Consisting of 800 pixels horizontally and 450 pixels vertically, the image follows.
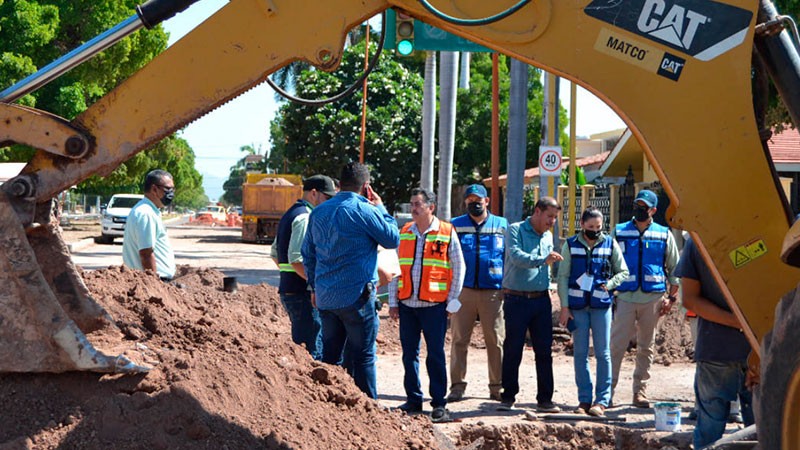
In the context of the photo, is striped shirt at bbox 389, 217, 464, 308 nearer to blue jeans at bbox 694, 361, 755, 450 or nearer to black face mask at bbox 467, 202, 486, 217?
black face mask at bbox 467, 202, 486, 217

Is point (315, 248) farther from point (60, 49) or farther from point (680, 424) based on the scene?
point (60, 49)

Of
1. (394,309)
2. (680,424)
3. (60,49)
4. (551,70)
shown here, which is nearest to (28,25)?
(60,49)

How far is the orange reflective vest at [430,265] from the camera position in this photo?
931 centimetres

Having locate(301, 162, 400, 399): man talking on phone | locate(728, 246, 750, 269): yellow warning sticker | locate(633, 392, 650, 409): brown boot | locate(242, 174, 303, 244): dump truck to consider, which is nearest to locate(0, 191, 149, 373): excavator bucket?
locate(301, 162, 400, 399): man talking on phone

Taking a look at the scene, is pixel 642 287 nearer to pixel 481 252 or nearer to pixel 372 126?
pixel 481 252

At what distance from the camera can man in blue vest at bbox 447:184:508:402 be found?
1030 centimetres

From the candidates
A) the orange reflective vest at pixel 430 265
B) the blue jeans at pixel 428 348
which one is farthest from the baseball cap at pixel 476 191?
the blue jeans at pixel 428 348

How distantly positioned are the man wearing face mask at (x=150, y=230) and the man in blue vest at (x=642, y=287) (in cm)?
460

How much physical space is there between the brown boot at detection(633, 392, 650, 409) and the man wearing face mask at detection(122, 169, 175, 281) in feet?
15.7

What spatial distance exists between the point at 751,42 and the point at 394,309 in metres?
Answer: 5.23

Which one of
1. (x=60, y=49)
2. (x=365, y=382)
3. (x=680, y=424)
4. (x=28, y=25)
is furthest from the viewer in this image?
(x=60, y=49)

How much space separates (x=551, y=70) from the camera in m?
5.03

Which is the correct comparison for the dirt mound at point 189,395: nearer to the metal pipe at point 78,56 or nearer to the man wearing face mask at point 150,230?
the man wearing face mask at point 150,230

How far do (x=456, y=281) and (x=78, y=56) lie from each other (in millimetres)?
5001
